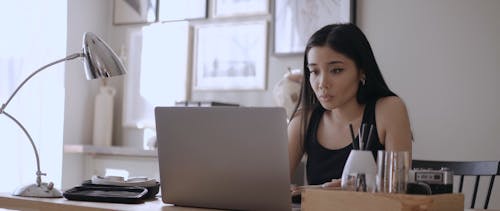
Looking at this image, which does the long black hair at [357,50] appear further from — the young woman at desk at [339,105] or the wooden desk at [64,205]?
the wooden desk at [64,205]

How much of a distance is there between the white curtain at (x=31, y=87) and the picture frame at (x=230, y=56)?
77 cm

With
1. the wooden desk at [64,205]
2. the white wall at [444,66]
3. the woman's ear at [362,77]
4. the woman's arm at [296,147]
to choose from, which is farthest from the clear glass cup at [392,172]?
the white wall at [444,66]

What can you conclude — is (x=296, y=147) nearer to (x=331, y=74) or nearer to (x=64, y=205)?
(x=331, y=74)

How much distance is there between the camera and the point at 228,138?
1.29 meters

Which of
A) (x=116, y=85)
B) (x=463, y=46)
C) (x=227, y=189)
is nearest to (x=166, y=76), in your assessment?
(x=116, y=85)

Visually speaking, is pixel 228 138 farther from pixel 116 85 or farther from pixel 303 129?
pixel 116 85

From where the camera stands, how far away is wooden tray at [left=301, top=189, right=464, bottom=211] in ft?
3.46

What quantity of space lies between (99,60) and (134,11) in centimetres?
205

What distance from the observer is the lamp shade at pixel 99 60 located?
1667 millimetres

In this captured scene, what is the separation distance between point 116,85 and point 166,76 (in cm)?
37

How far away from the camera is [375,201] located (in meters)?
1.07

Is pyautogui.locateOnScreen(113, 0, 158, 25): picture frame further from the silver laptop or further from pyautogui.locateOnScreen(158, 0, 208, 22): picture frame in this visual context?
the silver laptop

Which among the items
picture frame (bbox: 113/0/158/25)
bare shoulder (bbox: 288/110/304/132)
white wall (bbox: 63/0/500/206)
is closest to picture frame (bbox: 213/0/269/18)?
picture frame (bbox: 113/0/158/25)

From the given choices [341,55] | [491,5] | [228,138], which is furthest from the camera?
[491,5]
